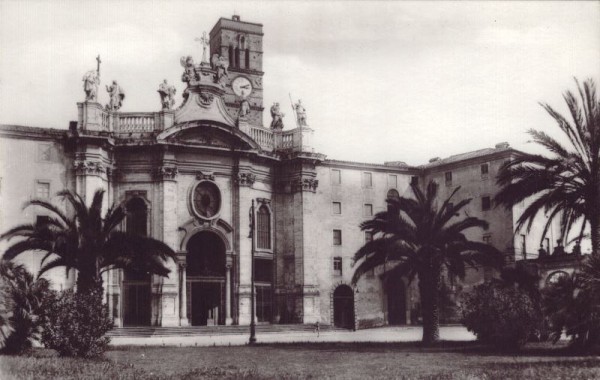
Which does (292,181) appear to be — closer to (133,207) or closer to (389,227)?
(133,207)

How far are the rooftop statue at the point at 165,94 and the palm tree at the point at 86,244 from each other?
1891cm

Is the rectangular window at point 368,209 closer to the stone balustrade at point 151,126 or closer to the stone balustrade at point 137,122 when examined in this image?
the stone balustrade at point 151,126

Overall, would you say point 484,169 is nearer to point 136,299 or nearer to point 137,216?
point 137,216

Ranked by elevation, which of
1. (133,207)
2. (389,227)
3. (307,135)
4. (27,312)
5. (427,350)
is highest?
(307,135)

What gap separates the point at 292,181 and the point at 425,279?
2159 cm

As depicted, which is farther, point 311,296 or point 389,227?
point 311,296

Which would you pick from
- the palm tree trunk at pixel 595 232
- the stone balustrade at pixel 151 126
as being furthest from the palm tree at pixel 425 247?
the stone balustrade at pixel 151 126

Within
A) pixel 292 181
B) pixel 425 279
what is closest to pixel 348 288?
pixel 292 181

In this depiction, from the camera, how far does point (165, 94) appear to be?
46.4 meters

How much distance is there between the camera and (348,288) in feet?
173

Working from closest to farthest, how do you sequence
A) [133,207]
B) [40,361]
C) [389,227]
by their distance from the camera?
[40,361], [389,227], [133,207]

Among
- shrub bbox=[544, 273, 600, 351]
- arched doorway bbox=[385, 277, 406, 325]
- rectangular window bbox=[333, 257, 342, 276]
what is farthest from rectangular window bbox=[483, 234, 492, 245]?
shrub bbox=[544, 273, 600, 351]

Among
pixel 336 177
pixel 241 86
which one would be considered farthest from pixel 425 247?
pixel 241 86

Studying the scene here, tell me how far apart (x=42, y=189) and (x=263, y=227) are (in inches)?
569
